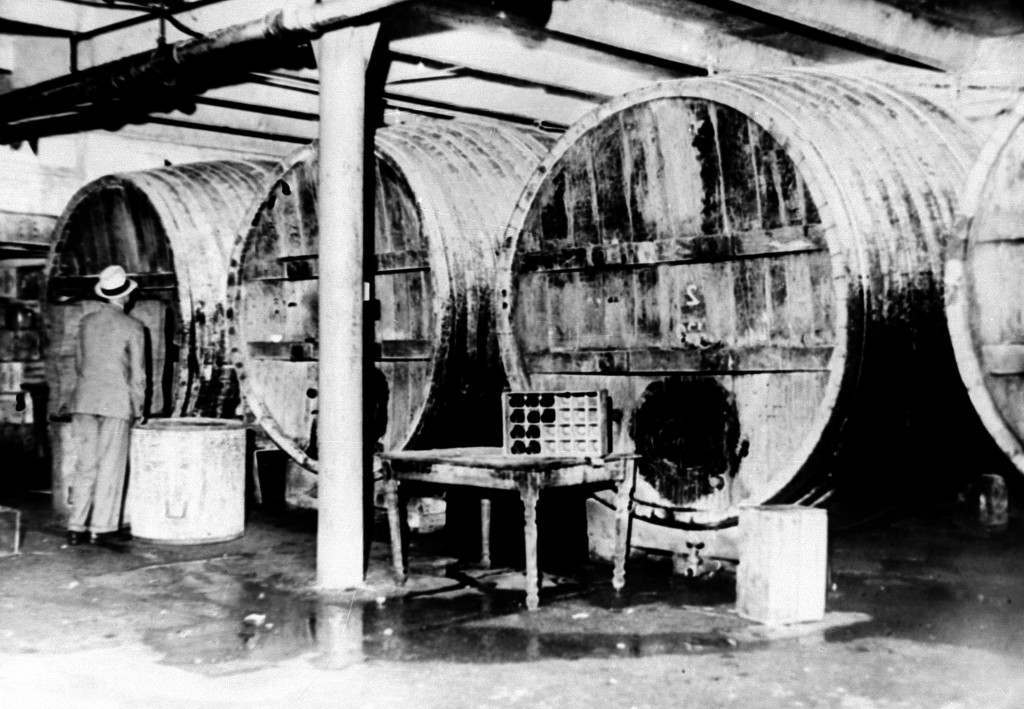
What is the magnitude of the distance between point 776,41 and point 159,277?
4326mm

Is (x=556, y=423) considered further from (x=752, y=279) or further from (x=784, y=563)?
(x=784, y=563)

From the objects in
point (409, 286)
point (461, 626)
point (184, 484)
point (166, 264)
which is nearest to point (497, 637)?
point (461, 626)

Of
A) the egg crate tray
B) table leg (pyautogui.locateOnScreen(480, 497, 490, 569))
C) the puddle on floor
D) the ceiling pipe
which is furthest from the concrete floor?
the ceiling pipe

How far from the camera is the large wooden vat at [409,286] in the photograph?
19.8 feet

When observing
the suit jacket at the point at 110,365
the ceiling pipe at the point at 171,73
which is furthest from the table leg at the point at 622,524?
the suit jacket at the point at 110,365

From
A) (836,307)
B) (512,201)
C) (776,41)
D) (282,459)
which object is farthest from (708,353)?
(282,459)

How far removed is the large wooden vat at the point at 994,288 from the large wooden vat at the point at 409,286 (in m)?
2.69

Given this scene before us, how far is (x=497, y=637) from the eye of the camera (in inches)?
177

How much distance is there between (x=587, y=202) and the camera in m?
5.58

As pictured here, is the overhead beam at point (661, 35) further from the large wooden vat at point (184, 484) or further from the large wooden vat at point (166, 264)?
the large wooden vat at point (184, 484)

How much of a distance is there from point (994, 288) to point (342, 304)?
9.38ft

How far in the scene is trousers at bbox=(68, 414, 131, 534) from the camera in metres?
6.78

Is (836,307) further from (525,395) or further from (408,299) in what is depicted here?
(408,299)

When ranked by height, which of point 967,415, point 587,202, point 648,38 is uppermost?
point 648,38
